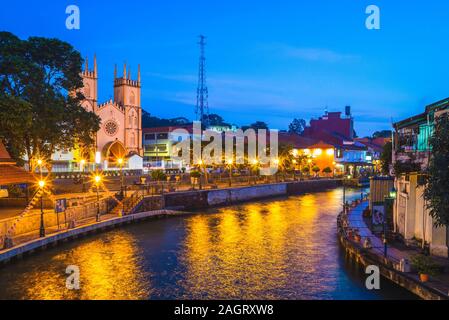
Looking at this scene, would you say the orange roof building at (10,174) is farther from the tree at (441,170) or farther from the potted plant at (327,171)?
the potted plant at (327,171)

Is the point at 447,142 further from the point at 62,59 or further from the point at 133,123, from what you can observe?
the point at 133,123

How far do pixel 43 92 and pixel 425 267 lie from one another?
36.4 m

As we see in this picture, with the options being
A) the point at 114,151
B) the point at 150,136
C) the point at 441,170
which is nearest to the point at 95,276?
the point at 441,170

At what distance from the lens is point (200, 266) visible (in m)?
28.3

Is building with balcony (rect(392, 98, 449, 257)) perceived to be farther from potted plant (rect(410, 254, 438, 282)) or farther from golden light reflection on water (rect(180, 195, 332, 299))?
golden light reflection on water (rect(180, 195, 332, 299))

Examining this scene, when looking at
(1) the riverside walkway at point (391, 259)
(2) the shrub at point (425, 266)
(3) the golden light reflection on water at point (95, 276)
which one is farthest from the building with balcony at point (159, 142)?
(2) the shrub at point (425, 266)

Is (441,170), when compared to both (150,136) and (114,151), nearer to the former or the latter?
(114,151)

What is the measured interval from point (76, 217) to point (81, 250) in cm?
675

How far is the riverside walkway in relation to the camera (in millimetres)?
18906

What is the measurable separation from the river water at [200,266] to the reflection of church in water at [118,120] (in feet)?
182

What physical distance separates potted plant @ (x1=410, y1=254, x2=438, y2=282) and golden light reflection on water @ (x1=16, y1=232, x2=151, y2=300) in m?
13.0

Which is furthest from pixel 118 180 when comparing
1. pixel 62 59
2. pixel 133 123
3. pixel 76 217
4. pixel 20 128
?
pixel 133 123

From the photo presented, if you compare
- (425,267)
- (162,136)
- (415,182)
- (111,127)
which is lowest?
(425,267)
